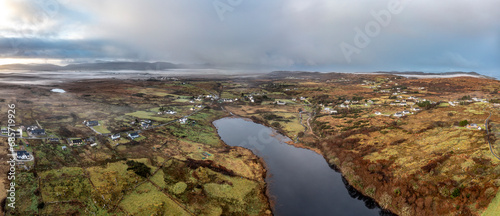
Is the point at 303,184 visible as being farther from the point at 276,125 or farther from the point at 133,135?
the point at 133,135

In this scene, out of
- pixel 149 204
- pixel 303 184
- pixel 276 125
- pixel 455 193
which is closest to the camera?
pixel 455 193

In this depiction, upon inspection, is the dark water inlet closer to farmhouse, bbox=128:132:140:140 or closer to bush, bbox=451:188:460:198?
bush, bbox=451:188:460:198

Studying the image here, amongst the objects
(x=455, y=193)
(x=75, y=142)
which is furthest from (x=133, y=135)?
(x=455, y=193)

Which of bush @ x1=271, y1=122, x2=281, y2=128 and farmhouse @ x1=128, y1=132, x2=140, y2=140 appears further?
bush @ x1=271, y1=122, x2=281, y2=128

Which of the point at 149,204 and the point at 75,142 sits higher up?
the point at 75,142

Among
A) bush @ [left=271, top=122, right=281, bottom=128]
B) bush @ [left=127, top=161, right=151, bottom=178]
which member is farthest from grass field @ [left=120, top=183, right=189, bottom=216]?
bush @ [left=271, top=122, right=281, bottom=128]

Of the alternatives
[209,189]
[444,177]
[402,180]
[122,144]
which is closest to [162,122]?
[122,144]

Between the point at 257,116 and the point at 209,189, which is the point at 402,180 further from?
the point at 257,116

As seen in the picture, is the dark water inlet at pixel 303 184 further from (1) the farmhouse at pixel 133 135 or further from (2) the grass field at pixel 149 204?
A: (1) the farmhouse at pixel 133 135
